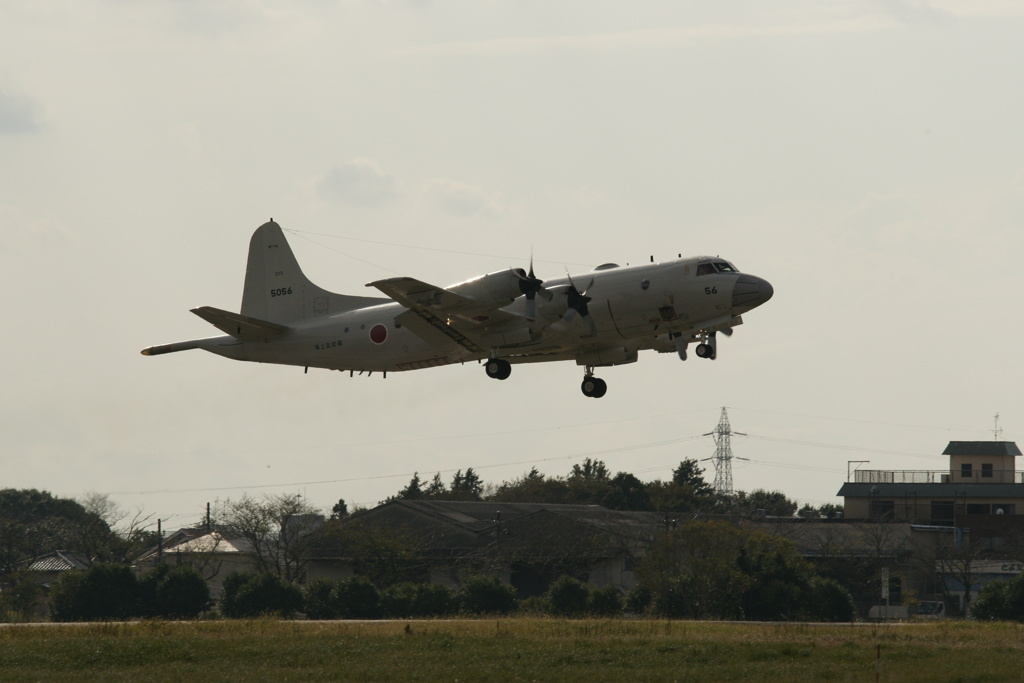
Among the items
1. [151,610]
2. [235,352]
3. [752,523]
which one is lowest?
[151,610]

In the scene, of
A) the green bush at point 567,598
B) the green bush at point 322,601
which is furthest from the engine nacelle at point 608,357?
the green bush at point 322,601

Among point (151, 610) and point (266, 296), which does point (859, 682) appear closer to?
point (266, 296)

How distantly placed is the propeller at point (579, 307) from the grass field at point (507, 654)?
11.2 meters

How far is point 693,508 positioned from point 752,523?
42.5 m

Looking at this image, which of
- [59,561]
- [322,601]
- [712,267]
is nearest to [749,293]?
[712,267]

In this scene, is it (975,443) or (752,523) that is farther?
(975,443)

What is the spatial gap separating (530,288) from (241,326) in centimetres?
1259

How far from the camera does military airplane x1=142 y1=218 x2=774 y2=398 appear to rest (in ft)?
146

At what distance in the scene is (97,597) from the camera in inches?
2768

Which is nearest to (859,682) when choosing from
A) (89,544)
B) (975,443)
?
(89,544)

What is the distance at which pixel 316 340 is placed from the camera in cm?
5009

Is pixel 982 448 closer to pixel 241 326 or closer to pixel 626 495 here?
pixel 626 495

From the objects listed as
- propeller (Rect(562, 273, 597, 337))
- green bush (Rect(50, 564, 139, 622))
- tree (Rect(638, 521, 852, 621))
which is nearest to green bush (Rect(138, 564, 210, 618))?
green bush (Rect(50, 564, 139, 622))

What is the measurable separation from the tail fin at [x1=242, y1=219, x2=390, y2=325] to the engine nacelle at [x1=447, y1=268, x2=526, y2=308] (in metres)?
6.93
